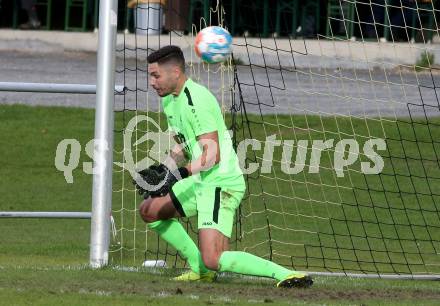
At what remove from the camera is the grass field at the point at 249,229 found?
8852mm


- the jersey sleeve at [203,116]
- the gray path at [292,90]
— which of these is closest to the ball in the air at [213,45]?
the jersey sleeve at [203,116]

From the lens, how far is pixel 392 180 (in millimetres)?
18156

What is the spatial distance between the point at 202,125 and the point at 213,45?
95cm

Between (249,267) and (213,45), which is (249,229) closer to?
(213,45)

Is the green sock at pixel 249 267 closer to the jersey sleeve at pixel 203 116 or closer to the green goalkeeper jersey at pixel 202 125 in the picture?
the green goalkeeper jersey at pixel 202 125

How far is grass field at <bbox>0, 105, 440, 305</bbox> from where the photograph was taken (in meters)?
8.85

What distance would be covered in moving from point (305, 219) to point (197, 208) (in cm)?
669

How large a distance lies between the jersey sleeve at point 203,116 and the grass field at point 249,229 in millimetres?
1216

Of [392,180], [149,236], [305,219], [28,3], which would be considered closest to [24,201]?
[149,236]

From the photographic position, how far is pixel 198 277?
9.55 metres

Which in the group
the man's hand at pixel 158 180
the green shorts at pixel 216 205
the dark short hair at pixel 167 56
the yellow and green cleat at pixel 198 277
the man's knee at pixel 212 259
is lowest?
the yellow and green cleat at pixel 198 277

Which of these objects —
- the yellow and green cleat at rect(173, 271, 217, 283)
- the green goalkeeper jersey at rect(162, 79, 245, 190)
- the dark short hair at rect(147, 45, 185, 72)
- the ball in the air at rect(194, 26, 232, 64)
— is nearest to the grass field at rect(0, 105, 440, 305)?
the yellow and green cleat at rect(173, 271, 217, 283)

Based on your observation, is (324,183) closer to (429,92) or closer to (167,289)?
(429,92)

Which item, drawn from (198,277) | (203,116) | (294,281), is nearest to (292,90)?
(198,277)
